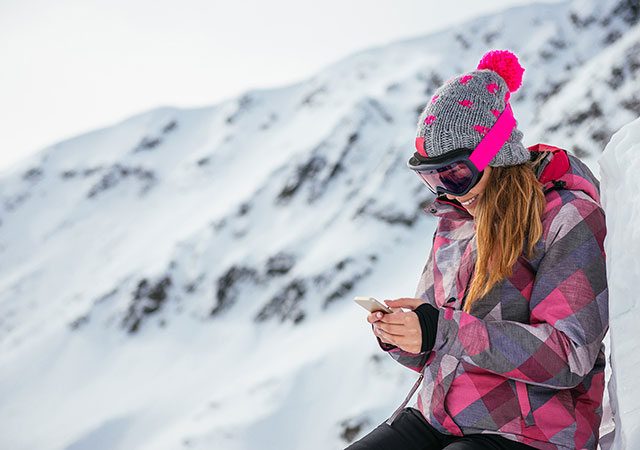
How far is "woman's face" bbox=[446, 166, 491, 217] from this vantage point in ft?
6.62

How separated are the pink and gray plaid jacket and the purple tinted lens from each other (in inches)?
12.8

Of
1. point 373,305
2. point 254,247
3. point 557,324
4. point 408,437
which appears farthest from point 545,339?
point 254,247

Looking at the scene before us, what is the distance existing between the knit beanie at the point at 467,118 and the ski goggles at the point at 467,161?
0.02m

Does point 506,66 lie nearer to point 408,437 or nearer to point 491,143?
point 491,143

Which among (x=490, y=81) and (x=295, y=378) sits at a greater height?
(x=490, y=81)

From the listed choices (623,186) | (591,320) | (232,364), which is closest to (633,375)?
(591,320)

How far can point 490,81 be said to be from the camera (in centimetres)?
206

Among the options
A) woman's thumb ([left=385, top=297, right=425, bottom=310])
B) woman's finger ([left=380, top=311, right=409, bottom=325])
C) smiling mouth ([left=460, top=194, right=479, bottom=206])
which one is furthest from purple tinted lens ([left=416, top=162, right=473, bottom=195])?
woman's finger ([left=380, top=311, right=409, bottom=325])

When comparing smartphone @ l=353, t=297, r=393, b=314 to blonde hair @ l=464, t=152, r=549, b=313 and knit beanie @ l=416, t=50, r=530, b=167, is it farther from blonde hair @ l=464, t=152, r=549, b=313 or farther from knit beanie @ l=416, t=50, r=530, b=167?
knit beanie @ l=416, t=50, r=530, b=167

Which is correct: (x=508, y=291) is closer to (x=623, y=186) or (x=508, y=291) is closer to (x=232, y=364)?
(x=623, y=186)

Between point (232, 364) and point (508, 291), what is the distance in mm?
11957

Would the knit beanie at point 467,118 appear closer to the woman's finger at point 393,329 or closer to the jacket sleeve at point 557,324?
the jacket sleeve at point 557,324

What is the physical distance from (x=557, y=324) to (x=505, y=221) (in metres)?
0.47

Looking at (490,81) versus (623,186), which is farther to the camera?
(490,81)
